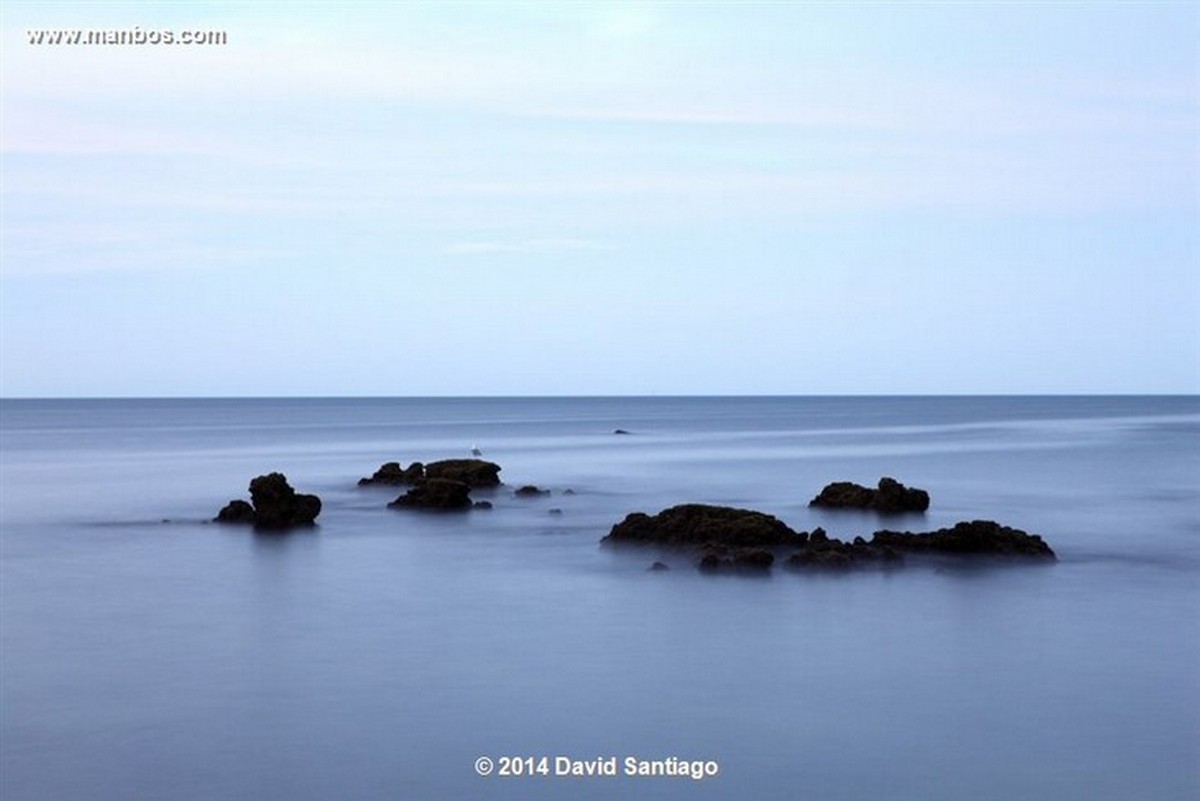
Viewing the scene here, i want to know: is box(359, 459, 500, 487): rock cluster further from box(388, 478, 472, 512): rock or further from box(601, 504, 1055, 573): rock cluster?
box(601, 504, 1055, 573): rock cluster

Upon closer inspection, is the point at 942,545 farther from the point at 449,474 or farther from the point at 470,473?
the point at 449,474

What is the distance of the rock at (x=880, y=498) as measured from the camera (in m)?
37.0

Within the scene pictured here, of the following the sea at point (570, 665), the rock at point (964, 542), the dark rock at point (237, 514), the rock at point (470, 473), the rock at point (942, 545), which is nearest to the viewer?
the sea at point (570, 665)

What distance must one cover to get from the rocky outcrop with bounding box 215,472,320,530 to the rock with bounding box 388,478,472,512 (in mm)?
3990

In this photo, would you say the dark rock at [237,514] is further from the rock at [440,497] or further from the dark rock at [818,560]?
the dark rock at [818,560]

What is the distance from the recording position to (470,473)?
1891 inches

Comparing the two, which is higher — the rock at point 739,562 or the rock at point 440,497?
the rock at point 440,497

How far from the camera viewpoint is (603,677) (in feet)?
61.1

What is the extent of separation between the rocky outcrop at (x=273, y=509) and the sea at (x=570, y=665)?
793mm

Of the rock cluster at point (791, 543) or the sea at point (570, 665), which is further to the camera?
the rock cluster at point (791, 543)

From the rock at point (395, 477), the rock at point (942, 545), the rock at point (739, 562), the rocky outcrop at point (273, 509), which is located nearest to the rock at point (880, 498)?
the rock at point (942, 545)

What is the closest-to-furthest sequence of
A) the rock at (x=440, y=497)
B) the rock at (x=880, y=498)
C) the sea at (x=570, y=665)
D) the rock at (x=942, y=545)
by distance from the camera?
the sea at (x=570, y=665) < the rock at (x=942, y=545) < the rock at (x=880, y=498) < the rock at (x=440, y=497)

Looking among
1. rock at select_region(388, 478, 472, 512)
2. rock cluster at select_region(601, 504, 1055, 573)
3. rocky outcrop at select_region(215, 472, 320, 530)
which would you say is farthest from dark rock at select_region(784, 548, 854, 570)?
rock at select_region(388, 478, 472, 512)

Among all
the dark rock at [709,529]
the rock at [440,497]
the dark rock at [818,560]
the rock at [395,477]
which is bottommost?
the dark rock at [818,560]
